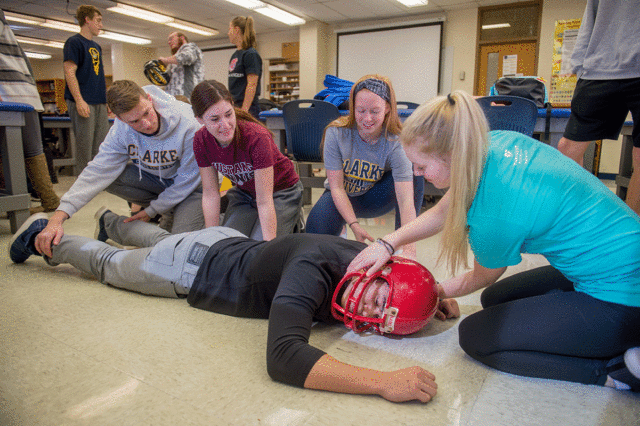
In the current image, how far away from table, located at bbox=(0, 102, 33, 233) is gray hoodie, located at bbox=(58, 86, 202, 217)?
83 cm

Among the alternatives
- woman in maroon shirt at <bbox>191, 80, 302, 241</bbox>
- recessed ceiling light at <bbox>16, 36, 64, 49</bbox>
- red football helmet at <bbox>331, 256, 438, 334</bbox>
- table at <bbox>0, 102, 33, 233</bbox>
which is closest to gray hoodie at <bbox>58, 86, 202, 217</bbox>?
woman in maroon shirt at <bbox>191, 80, 302, 241</bbox>

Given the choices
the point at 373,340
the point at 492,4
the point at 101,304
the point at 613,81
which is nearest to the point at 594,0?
the point at 613,81

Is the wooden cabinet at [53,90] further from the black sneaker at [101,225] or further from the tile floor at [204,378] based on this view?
the tile floor at [204,378]

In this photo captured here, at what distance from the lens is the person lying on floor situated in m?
0.94

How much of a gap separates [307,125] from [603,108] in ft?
5.15

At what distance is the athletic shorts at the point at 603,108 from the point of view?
1.69 metres

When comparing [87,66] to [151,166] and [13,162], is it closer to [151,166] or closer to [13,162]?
[13,162]

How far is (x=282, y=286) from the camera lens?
108 cm

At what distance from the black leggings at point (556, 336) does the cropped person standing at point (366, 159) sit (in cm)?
68

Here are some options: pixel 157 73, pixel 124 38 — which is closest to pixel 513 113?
pixel 157 73

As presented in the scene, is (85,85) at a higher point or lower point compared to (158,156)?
higher

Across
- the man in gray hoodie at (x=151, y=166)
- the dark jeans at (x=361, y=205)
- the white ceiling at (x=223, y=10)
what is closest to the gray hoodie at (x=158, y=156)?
the man in gray hoodie at (x=151, y=166)

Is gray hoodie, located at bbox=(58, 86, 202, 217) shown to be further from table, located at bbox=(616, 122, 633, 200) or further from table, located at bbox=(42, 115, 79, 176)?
table, located at bbox=(42, 115, 79, 176)

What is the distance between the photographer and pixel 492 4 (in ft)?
21.9
